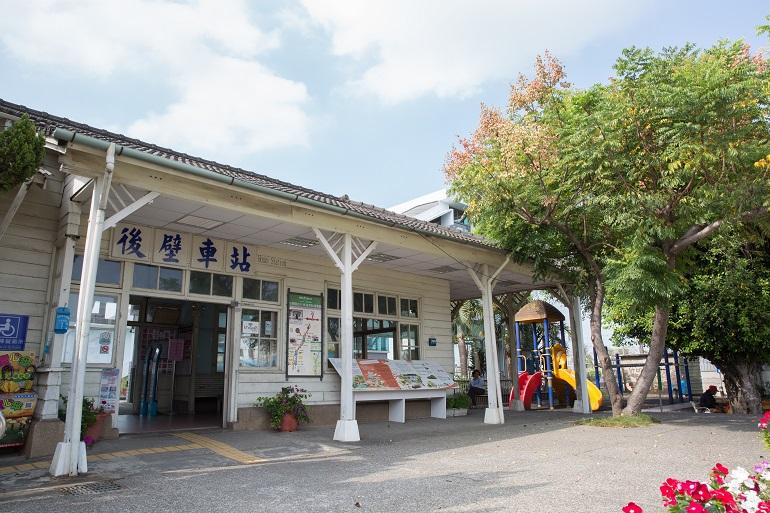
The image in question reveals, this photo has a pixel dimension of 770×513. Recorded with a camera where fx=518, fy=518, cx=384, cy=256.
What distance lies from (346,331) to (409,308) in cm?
450

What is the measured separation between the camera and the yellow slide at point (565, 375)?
44.3 feet

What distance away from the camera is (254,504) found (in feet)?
13.5

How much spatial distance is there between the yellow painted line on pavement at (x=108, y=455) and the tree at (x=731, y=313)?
8.77 meters

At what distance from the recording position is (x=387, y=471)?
5.44 metres

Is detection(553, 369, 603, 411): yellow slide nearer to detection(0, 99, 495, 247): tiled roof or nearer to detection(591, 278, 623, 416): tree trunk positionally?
detection(591, 278, 623, 416): tree trunk

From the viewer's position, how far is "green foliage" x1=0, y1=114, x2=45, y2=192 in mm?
4609

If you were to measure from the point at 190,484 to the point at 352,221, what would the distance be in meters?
4.51

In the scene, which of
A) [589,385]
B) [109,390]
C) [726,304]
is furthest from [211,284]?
[726,304]

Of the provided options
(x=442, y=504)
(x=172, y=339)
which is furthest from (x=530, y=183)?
(x=172, y=339)

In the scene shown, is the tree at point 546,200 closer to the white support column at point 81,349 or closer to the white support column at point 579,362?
the white support column at point 579,362

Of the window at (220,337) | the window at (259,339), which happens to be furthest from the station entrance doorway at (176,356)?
the window at (259,339)

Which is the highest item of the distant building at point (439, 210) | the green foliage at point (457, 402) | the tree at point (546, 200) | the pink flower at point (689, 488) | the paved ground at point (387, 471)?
the distant building at point (439, 210)

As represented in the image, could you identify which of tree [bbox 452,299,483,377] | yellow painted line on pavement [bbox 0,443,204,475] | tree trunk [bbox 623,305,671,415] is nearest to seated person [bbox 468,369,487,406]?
tree trunk [bbox 623,305,671,415]

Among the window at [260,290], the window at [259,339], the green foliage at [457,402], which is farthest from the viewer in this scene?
the green foliage at [457,402]
